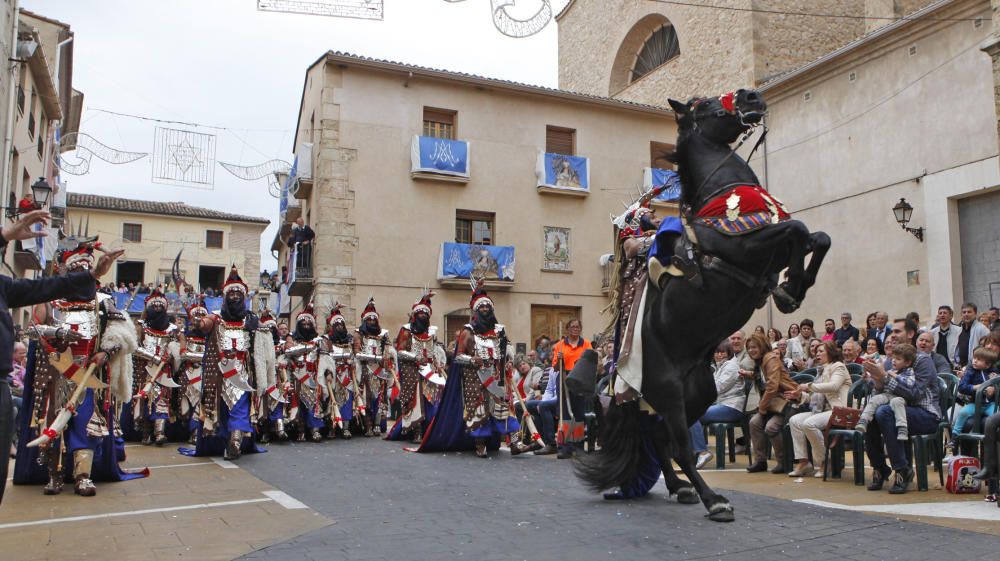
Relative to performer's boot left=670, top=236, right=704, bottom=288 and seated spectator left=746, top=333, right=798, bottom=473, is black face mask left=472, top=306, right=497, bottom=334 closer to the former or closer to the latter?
seated spectator left=746, top=333, right=798, bottom=473

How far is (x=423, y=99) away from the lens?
78.8 feet

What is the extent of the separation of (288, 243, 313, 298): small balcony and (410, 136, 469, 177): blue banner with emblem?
4.54 meters

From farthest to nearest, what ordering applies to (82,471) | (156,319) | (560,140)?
(560,140) → (156,319) → (82,471)

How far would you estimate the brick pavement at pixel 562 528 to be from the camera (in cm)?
456

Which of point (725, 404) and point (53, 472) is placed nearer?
point (53, 472)

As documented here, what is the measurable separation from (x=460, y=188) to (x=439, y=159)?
122 cm

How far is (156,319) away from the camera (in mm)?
12461

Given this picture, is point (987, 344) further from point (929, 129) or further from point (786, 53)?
point (786, 53)

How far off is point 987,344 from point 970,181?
394 inches

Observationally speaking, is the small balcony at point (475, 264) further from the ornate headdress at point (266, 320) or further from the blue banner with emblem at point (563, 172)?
the ornate headdress at point (266, 320)

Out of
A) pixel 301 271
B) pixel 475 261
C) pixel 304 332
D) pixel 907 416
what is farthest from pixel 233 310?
pixel 301 271

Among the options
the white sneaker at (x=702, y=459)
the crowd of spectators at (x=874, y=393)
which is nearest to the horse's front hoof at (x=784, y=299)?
the crowd of spectators at (x=874, y=393)

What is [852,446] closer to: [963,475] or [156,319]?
[963,475]

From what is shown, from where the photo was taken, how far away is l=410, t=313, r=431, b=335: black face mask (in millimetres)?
12281
